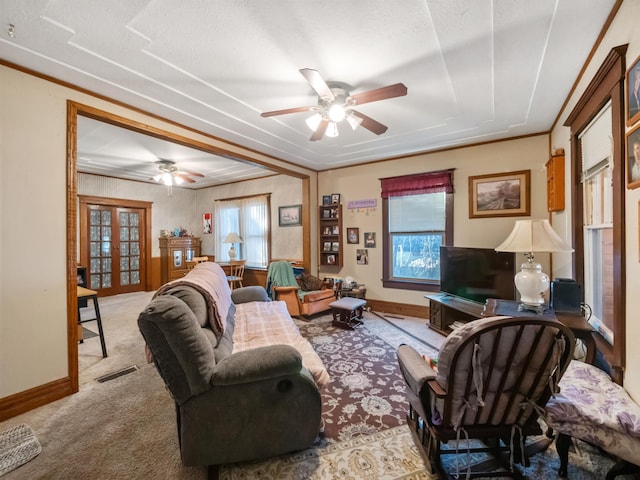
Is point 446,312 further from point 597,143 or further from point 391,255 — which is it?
point 597,143

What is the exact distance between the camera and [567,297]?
2117 mm

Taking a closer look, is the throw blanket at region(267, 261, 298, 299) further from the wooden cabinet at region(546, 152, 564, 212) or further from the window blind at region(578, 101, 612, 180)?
the window blind at region(578, 101, 612, 180)

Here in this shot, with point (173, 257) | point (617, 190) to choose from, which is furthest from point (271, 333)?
point (173, 257)

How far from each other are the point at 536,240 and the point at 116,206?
725 cm

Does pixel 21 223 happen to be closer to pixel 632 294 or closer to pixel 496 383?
pixel 496 383

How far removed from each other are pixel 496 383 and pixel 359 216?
12.4ft

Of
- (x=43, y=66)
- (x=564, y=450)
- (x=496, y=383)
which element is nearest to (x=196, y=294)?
(x=496, y=383)

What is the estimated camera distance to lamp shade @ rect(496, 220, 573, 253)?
207 centimetres

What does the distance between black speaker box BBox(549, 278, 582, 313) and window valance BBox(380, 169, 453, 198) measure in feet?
6.99

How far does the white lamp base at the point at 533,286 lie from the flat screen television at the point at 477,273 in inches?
39.1

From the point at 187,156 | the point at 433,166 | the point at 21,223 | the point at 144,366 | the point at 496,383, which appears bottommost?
the point at 144,366

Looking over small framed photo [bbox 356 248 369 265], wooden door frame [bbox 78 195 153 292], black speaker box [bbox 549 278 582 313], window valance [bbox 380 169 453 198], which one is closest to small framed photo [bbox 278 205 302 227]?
small framed photo [bbox 356 248 369 265]

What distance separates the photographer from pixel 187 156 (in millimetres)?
4496

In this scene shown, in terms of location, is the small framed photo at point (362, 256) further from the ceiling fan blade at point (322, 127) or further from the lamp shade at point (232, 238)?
the lamp shade at point (232, 238)
